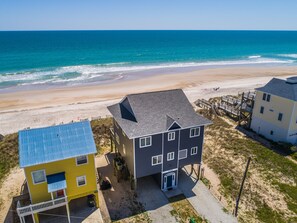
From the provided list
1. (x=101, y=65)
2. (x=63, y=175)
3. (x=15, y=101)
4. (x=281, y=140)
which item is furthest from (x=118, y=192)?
(x=101, y=65)

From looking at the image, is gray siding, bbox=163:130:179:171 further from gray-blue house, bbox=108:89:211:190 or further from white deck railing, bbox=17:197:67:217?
white deck railing, bbox=17:197:67:217

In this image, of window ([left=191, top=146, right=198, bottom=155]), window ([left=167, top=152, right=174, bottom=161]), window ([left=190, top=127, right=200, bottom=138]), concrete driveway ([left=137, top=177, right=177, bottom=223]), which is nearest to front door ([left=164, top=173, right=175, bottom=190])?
concrete driveway ([left=137, top=177, right=177, bottom=223])

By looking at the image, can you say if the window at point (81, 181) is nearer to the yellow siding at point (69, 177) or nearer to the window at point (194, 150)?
the yellow siding at point (69, 177)

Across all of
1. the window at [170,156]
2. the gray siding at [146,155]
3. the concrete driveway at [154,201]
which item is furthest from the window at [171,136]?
the concrete driveway at [154,201]

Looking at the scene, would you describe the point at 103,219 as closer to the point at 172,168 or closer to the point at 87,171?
the point at 87,171

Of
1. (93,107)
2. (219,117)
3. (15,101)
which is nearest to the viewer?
(219,117)

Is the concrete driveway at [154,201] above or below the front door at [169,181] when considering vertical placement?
below
